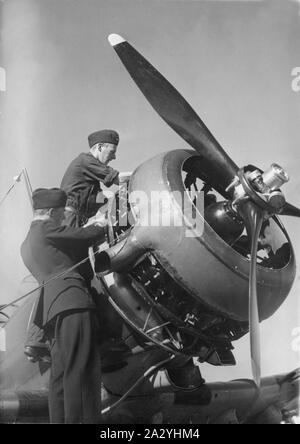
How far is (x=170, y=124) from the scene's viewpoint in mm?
7426

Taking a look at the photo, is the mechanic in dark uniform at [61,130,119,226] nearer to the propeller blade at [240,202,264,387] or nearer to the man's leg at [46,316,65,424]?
the man's leg at [46,316,65,424]

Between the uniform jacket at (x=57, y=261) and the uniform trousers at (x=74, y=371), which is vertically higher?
the uniform jacket at (x=57, y=261)

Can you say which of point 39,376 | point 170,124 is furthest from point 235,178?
point 39,376

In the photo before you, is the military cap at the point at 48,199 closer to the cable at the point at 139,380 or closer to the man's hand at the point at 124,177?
the man's hand at the point at 124,177

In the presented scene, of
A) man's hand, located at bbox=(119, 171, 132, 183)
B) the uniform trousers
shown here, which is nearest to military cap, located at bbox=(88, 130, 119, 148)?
man's hand, located at bbox=(119, 171, 132, 183)

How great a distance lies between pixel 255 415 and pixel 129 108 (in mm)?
4628

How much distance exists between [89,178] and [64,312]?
1584mm

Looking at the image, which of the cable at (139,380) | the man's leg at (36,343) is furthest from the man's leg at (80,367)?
the cable at (139,380)

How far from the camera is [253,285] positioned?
6.60m

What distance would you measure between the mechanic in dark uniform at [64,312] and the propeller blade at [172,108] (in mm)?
1308

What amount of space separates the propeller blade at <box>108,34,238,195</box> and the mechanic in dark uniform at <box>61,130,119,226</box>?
0.77 meters

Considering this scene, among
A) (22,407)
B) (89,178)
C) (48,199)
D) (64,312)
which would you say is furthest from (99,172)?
(22,407)

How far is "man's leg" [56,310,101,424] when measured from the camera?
677 cm

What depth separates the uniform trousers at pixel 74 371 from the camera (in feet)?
22.2
